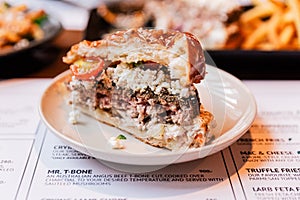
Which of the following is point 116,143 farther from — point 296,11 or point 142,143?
point 296,11

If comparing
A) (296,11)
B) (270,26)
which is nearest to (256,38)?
(270,26)

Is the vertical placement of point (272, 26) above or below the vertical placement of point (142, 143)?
above

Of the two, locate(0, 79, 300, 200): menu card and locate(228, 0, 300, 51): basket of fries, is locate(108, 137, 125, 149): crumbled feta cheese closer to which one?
locate(0, 79, 300, 200): menu card

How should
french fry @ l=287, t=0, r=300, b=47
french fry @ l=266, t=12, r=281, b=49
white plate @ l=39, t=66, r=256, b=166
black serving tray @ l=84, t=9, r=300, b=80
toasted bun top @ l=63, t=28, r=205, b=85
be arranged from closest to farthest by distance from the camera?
white plate @ l=39, t=66, r=256, b=166
toasted bun top @ l=63, t=28, r=205, b=85
black serving tray @ l=84, t=9, r=300, b=80
french fry @ l=287, t=0, r=300, b=47
french fry @ l=266, t=12, r=281, b=49

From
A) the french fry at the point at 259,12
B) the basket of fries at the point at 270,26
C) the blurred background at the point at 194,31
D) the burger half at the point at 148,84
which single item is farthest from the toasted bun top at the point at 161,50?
the french fry at the point at 259,12

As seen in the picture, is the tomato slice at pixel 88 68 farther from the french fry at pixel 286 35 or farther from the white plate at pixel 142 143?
the french fry at pixel 286 35

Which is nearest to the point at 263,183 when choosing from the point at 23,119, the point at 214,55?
the point at 214,55

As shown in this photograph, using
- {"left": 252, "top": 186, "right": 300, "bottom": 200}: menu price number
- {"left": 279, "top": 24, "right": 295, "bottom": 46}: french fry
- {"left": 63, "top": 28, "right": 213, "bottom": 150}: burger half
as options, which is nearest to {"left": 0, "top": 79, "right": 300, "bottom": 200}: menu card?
{"left": 252, "top": 186, "right": 300, "bottom": 200}: menu price number

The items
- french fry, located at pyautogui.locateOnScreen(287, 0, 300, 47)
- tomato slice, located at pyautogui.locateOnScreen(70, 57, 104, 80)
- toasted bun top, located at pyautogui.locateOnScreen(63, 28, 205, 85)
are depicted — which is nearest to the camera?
toasted bun top, located at pyautogui.locateOnScreen(63, 28, 205, 85)
